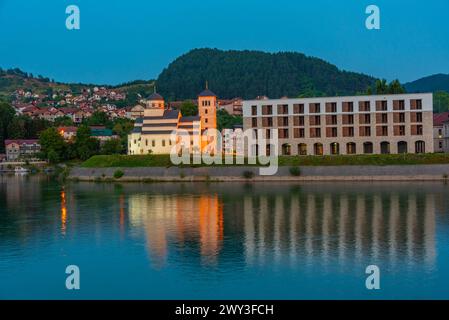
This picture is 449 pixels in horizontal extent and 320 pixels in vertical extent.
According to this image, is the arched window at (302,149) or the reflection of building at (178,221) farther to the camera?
the arched window at (302,149)

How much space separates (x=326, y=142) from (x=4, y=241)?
47714 millimetres

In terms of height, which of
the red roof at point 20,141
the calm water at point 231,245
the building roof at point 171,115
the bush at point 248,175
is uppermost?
the building roof at point 171,115

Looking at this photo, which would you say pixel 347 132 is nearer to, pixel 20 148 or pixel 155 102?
pixel 155 102

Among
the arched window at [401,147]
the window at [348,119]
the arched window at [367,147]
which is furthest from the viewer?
the window at [348,119]

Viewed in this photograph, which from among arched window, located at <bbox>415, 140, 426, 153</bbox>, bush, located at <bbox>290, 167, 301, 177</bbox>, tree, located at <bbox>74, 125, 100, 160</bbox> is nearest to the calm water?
bush, located at <bbox>290, 167, 301, 177</bbox>

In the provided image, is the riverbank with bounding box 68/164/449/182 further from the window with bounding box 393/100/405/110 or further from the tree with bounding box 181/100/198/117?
the tree with bounding box 181/100/198/117

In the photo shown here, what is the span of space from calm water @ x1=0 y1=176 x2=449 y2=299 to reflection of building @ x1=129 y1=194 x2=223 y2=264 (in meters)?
0.07

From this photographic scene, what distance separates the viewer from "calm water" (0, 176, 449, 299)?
1986 cm

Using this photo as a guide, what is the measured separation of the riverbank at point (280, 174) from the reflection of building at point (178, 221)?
14.6 meters

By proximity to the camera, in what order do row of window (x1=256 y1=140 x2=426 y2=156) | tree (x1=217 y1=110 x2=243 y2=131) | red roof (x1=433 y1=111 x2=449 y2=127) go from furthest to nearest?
tree (x1=217 y1=110 x2=243 y2=131)
red roof (x1=433 y1=111 x2=449 y2=127)
row of window (x1=256 y1=140 x2=426 y2=156)

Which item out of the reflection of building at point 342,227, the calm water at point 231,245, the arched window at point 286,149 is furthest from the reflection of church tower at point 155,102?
the reflection of building at point 342,227

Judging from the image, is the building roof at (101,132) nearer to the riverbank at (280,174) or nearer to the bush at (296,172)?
the riverbank at (280,174)

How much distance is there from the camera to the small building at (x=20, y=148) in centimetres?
A: 11250
